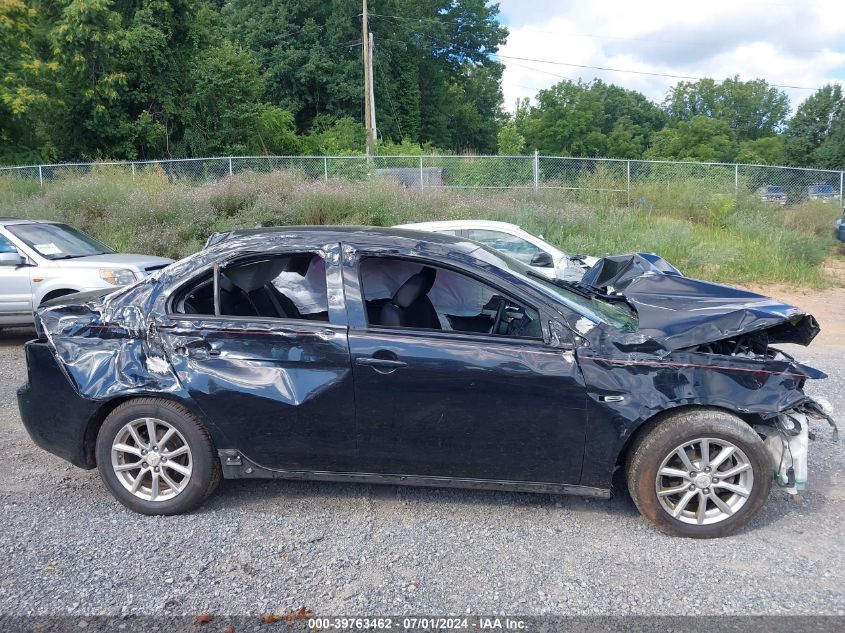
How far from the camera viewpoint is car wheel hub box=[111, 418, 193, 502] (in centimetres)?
405

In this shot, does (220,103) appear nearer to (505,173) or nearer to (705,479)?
(505,173)

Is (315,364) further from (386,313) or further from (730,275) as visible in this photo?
(730,275)

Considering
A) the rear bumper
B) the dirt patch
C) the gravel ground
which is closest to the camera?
the gravel ground

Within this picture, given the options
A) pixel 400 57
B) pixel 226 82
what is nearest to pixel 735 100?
pixel 400 57

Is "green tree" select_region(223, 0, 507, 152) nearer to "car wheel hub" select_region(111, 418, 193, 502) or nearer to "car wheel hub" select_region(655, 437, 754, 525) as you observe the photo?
"car wheel hub" select_region(111, 418, 193, 502)

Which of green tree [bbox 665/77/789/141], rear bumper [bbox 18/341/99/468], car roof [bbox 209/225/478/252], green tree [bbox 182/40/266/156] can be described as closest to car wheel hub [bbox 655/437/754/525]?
car roof [bbox 209/225/478/252]

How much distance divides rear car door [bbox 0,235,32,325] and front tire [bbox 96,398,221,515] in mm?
5353

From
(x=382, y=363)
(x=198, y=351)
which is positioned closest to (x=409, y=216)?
(x=198, y=351)

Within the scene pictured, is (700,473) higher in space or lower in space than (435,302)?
lower

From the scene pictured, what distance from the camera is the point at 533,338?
388 centimetres

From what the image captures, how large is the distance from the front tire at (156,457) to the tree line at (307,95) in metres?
23.0

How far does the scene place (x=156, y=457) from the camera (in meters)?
4.06

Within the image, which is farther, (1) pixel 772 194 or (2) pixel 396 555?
(1) pixel 772 194

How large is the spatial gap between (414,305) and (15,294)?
21.0 feet
